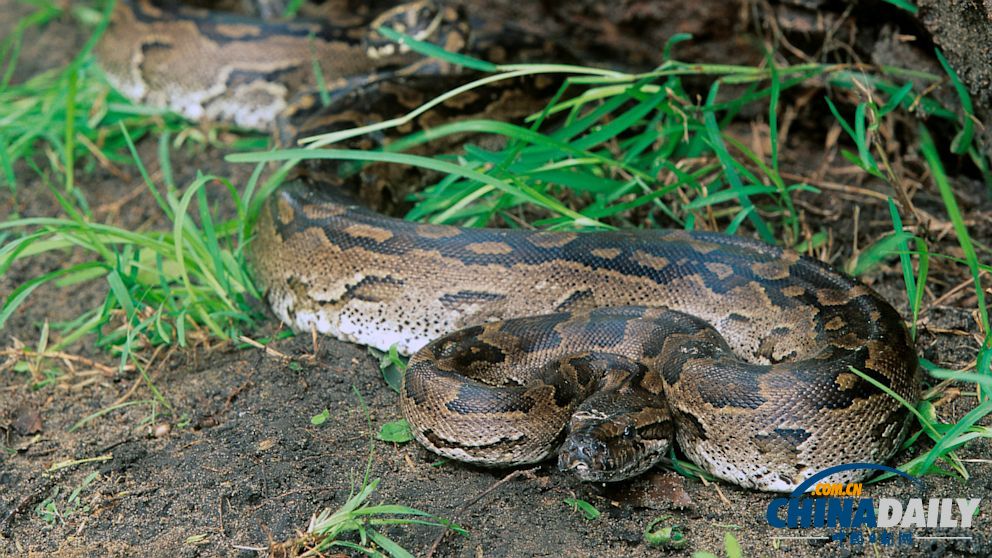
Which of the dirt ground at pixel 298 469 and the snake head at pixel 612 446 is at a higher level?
the snake head at pixel 612 446

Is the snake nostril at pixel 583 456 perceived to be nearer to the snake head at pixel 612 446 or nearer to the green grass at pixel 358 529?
the snake head at pixel 612 446

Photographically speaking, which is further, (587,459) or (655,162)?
(655,162)

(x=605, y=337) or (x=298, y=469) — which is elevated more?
(x=605, y=337)

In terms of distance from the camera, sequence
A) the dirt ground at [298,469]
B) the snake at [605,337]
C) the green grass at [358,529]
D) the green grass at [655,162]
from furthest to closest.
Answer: the green grass at [655,162] < the snake at [605,337] < the dirt ground at [298,469] < the green grass at [358,529]

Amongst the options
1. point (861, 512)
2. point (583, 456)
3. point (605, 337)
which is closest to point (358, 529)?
point (583, 456)

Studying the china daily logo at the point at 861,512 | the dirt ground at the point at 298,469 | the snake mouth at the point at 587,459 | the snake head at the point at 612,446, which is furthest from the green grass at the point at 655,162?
the snake mouth at the point at 587,459

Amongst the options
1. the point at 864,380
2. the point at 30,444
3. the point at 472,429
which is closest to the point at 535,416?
the point at 472,429

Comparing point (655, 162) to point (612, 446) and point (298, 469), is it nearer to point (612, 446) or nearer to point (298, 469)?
point (612, 446)
